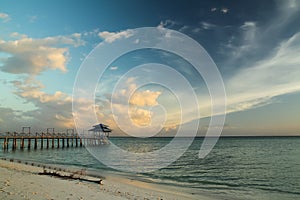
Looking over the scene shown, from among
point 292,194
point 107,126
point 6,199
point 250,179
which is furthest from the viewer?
point 107,126

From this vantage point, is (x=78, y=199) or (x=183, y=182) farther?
(x=183, y=182)

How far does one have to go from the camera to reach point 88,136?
299 feet

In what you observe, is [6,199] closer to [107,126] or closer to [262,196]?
[262,196]

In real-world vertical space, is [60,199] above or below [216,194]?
above

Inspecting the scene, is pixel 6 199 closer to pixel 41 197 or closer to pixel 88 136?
pixel 41 197

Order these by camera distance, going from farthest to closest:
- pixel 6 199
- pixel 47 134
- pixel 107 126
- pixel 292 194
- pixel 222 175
Result: 1. pixel 107 126
2. pixel 47 134
3. pixel 222 175
4. pixel 292 194
5. pixel 6 199

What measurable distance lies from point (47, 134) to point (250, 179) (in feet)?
203

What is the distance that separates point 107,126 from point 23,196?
83.4 m

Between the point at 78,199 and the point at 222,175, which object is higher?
the point at 78,199

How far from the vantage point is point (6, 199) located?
25.6 ft

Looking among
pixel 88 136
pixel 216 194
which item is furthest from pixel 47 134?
pixel 216 194

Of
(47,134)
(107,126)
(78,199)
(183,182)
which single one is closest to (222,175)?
(183,182)

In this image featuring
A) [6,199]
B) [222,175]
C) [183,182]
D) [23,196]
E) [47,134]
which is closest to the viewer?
[6,199]

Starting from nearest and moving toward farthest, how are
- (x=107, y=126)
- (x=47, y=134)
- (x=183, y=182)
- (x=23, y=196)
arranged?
(x=23, y=196)
(x=183, y=182)
(x=47, y=134)
(x=107, y=126)
